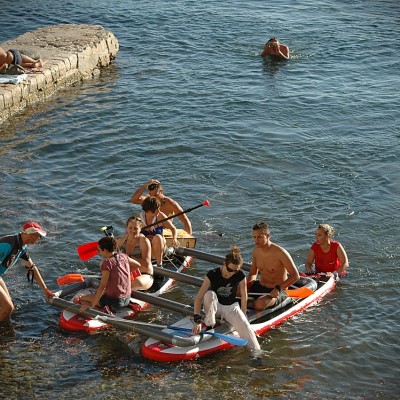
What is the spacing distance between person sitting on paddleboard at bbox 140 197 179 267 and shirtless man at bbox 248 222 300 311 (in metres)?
1.68

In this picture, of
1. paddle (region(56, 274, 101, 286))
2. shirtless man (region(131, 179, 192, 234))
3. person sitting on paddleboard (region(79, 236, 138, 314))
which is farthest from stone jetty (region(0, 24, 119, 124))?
person sitting on paddleboard (region(79, 236, 138, 314))

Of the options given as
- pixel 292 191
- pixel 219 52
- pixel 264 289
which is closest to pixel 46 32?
pixel 219 52

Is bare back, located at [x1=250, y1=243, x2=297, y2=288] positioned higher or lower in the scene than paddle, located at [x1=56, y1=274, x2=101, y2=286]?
higher

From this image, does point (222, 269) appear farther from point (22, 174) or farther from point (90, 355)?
point (22, 174)

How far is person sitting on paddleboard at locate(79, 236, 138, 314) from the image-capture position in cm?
1074

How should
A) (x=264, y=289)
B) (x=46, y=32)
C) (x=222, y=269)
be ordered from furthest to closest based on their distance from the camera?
(x=46, y=32), (x=264, y=289), (x=222, y=269)

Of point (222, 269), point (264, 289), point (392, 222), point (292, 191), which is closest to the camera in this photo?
point (222, 269)

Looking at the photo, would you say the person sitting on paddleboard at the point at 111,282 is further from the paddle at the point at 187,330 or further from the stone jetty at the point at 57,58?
the stone jetty at the point at 57,58

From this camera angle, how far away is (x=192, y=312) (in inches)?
423

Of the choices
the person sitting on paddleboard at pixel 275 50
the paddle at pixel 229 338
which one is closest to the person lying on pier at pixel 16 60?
the person sitting on paddleboard at pixel 275 50

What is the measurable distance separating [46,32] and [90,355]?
57.5 feet

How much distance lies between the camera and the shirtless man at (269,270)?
1126 cm

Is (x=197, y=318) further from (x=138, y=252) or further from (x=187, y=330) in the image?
(x=138, y=252)

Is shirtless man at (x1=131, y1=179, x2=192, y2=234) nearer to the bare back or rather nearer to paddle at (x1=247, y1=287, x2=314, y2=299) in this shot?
the bare back
